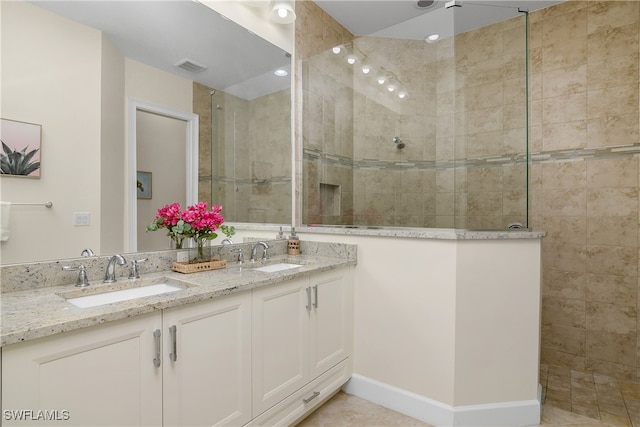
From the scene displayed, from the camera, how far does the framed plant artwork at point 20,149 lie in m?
1.22

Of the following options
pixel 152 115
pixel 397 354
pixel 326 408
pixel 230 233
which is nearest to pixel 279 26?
pixel 152 115

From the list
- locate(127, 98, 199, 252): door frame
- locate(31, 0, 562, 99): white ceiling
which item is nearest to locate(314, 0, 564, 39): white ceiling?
locate(31, 0, 562, 99): white ceiling

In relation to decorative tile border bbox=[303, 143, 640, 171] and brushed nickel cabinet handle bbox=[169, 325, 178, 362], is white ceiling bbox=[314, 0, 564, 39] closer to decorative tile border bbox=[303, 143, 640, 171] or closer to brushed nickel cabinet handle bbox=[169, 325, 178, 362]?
decorative tile border bbox=[303, 143, 640, 171]

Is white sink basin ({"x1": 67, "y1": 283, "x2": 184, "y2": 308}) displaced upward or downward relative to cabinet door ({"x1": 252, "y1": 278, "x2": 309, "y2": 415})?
upward

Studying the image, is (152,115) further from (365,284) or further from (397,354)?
(397,354)

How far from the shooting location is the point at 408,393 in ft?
6.46

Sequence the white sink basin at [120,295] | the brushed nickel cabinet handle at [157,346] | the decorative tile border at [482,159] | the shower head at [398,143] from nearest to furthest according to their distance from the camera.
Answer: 1. the brushed nickel cabinet handle at [157,346]
2. the white sink basin at [120,295]
3. the decorative tile border at [482,159]
4. the shower head at [398,143]

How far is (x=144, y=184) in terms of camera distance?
1681 millimetres

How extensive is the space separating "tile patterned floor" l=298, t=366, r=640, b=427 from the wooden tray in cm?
101

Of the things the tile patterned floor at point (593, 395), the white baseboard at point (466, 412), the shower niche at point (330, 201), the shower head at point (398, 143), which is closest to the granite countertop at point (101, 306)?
the shower niche at point (330, 201)

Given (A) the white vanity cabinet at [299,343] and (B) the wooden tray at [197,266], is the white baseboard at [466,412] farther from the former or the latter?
(B) the wooden tray at [197,266]

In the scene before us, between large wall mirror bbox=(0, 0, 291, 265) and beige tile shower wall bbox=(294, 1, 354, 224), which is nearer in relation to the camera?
large wall mirror bbox=(0, 0, 291, 265)

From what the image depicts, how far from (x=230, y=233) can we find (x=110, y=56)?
3.57ft

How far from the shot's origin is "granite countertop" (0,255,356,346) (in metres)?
0.92
